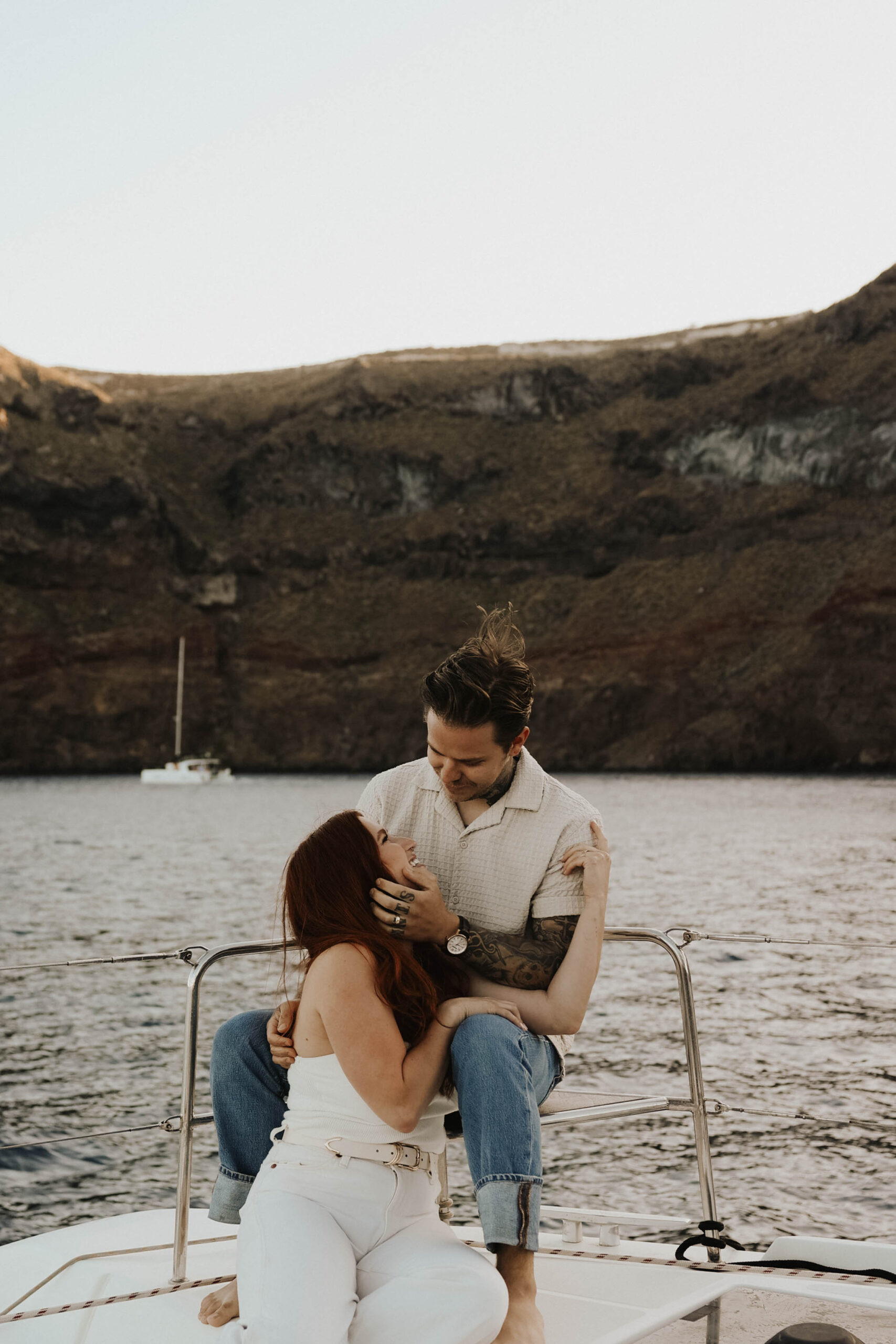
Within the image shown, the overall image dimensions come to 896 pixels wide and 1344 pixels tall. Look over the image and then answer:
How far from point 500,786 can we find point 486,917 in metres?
0.31

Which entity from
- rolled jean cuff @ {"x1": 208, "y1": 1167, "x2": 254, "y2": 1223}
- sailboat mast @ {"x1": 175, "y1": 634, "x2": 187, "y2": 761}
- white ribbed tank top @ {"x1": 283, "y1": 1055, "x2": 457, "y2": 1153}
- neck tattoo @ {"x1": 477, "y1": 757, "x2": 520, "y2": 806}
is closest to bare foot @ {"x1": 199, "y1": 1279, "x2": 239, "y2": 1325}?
rolled jean cuff @ {"x1": 208, "y1": 1167, "x2": 254, "y2": 1223}

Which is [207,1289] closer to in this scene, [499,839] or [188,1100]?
[188,1100]

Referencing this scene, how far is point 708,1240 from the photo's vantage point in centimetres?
261

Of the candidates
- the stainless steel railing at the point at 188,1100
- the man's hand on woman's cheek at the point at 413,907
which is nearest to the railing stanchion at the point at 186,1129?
the stainless steel railing at the point at 188,1100

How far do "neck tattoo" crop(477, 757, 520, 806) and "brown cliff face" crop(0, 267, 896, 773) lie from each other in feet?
199

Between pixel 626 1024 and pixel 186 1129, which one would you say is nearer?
pixel 186 1129

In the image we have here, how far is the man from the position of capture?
2.23 m

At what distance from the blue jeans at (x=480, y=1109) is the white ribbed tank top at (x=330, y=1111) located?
0.15 meters

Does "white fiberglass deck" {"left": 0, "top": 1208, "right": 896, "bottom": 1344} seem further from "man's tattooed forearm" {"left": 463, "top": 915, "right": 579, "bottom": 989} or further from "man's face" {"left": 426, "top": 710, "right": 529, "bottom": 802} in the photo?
"man's face" {"left": 426, "top": 710, "right": 529, "bottom": 802}

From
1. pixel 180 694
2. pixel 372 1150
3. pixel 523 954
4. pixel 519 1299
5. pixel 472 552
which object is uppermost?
pixel 472 552

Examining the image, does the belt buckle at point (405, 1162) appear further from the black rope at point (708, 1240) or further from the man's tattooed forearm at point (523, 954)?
the black rope at point (708, 1240)

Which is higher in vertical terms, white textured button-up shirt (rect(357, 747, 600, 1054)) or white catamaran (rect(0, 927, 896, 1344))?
white textured button-up shirt (rect(357, 747, 600, 1054))

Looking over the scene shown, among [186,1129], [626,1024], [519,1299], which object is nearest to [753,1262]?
[519,1299]

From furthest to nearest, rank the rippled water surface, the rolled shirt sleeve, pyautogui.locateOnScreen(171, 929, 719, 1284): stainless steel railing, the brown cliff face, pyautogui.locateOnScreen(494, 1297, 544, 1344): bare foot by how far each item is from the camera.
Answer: the brown cliff face, the rippled water surface, the rolled shirt sleeve, pyautogui.locateOnScreen(171, 929, 719, 1284): stainless steel railing, pyautogui.locateOnScreen(494, 1297, 544, 1344): bare foot
